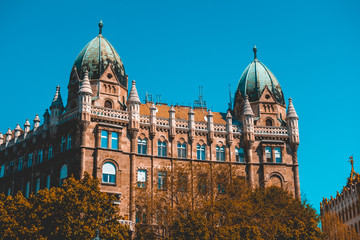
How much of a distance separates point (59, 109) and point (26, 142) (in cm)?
987

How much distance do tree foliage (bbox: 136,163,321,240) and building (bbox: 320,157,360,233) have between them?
26.7 m

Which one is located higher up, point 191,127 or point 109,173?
point 191,127

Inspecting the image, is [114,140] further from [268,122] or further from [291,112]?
[291,112]

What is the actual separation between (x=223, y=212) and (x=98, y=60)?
29414mm

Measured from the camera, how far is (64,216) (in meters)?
54.1

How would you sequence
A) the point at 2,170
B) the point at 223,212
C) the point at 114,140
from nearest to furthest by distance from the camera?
the point at 223,212 < the point at 114,140 < the point at 2,170

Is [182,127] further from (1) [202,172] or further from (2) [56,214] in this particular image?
(2) [56,214]

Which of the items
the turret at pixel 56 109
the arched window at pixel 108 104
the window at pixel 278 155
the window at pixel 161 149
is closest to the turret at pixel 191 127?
the window at pixel 161 149

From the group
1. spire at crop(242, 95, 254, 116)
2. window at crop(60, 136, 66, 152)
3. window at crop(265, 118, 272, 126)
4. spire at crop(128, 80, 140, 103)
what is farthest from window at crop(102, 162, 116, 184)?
window at crop(265, 118, 272, 126)

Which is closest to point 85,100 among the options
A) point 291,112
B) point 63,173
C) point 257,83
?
point 63,173

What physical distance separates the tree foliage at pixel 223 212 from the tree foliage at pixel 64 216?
7.48 meters

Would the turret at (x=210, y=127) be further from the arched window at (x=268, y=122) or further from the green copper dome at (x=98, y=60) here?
the green copper dome at (x=98, y=60)

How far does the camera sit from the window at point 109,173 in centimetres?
7219

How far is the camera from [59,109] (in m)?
78.9
